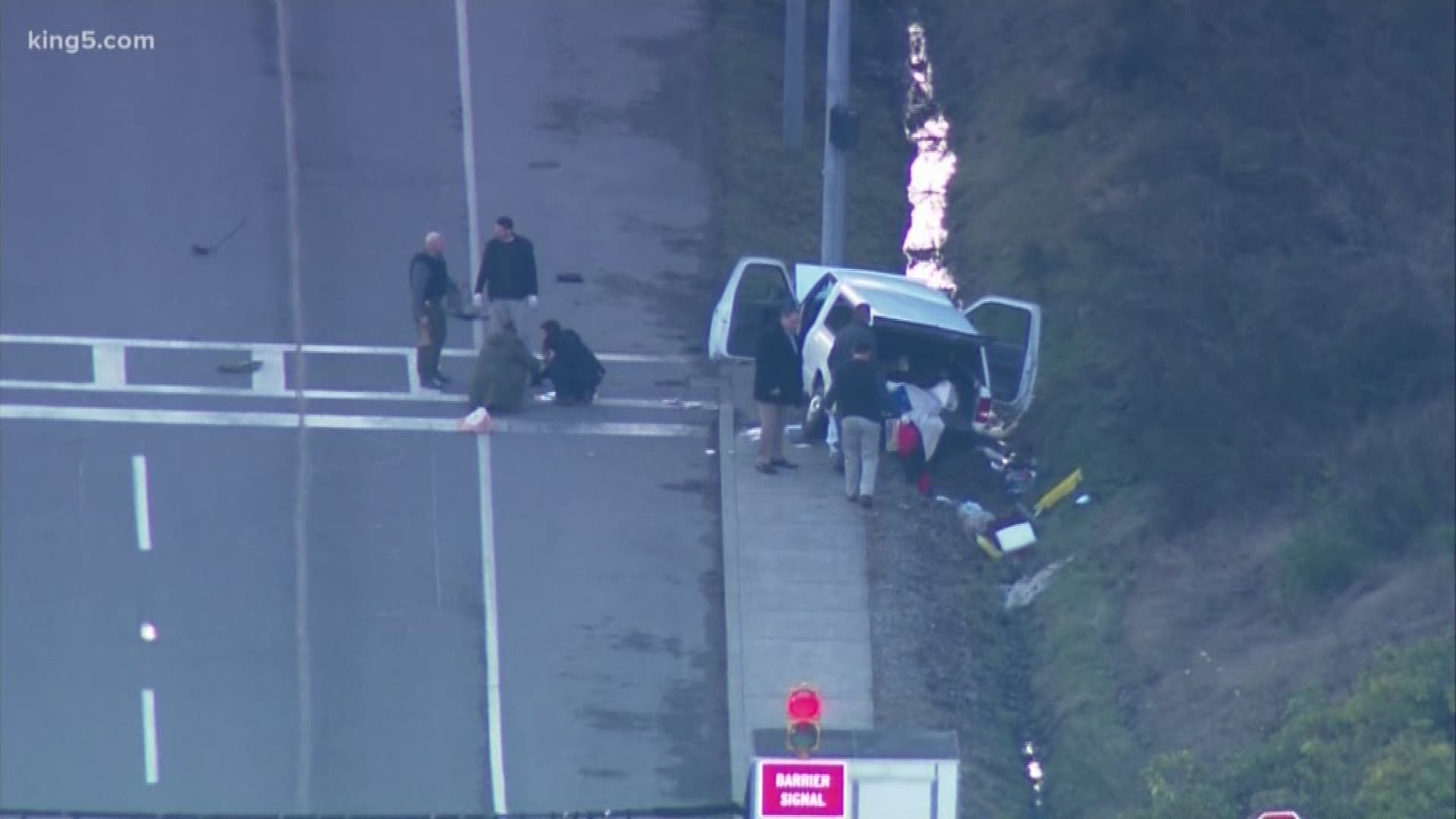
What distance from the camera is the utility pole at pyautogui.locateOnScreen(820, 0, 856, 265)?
23.3 metres

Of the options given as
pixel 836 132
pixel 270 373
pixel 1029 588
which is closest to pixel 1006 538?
pixel 1029 588

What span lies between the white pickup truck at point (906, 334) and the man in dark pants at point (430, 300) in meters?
2.54

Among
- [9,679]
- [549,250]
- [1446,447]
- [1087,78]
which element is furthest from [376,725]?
[1087,78]

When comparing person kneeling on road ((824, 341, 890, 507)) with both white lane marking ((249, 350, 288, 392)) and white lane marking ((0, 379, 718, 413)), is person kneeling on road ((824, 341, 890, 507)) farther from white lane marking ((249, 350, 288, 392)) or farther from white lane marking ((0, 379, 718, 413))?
white lane marking ((249, 350, 288, 392))

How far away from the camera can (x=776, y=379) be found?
20.2 meters

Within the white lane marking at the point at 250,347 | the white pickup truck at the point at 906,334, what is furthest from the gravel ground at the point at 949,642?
the white lane marking at the point at 250,347

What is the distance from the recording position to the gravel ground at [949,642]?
16.6 m

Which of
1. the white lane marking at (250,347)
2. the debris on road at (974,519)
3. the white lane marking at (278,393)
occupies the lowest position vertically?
the debris on road at (974,519)

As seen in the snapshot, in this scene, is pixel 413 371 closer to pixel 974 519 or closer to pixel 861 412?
pixel 861 412

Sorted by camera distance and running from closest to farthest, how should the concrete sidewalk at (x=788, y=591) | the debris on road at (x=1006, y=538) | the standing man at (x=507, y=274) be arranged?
the concrete sidewalk at (x=788, y=591) → the debris on road at (x=1006, y=538) → the standing man at (x=507, y=274)

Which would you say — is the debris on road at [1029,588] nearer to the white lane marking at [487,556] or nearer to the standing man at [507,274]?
the white lane marking at [487,556]

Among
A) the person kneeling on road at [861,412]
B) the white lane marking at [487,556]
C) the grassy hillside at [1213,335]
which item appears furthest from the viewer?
the person kneeling on road at [861,412]

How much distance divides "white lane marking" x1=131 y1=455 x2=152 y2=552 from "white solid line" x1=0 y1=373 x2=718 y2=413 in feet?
4.72

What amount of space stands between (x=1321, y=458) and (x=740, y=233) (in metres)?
9.66
